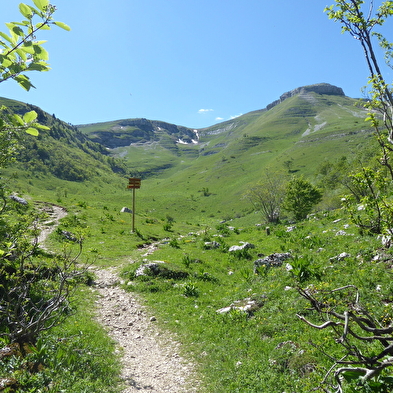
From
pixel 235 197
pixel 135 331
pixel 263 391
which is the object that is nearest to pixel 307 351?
pixel 263 391

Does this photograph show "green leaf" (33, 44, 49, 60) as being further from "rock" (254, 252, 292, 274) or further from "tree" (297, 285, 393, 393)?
"rock" (254, 252, 292, 274)

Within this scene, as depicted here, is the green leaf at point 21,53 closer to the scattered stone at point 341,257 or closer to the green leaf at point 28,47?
the green leaf at point 28,47

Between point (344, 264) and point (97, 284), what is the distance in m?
13.0

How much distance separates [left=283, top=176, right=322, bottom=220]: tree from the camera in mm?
34812

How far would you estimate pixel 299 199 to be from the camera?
34.8 m

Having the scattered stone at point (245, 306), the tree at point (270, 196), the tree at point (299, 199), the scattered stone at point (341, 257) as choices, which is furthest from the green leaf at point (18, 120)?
the tree at point (299, 199)

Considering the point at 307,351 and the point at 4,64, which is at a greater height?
the point at 4,64

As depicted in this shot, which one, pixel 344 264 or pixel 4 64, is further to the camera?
pixel 344 264

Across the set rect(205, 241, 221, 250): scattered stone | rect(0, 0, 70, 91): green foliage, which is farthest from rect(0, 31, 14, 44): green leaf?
rect(205, 241, 221, 250): scattered stone

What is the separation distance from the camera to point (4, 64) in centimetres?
217

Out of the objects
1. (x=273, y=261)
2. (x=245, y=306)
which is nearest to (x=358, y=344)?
(x=245, y=306)

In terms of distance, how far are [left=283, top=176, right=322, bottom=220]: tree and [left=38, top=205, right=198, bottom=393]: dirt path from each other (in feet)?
91.8

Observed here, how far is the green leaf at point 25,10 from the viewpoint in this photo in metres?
2.04

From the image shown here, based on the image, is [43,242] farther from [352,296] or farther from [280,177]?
[280,177]
